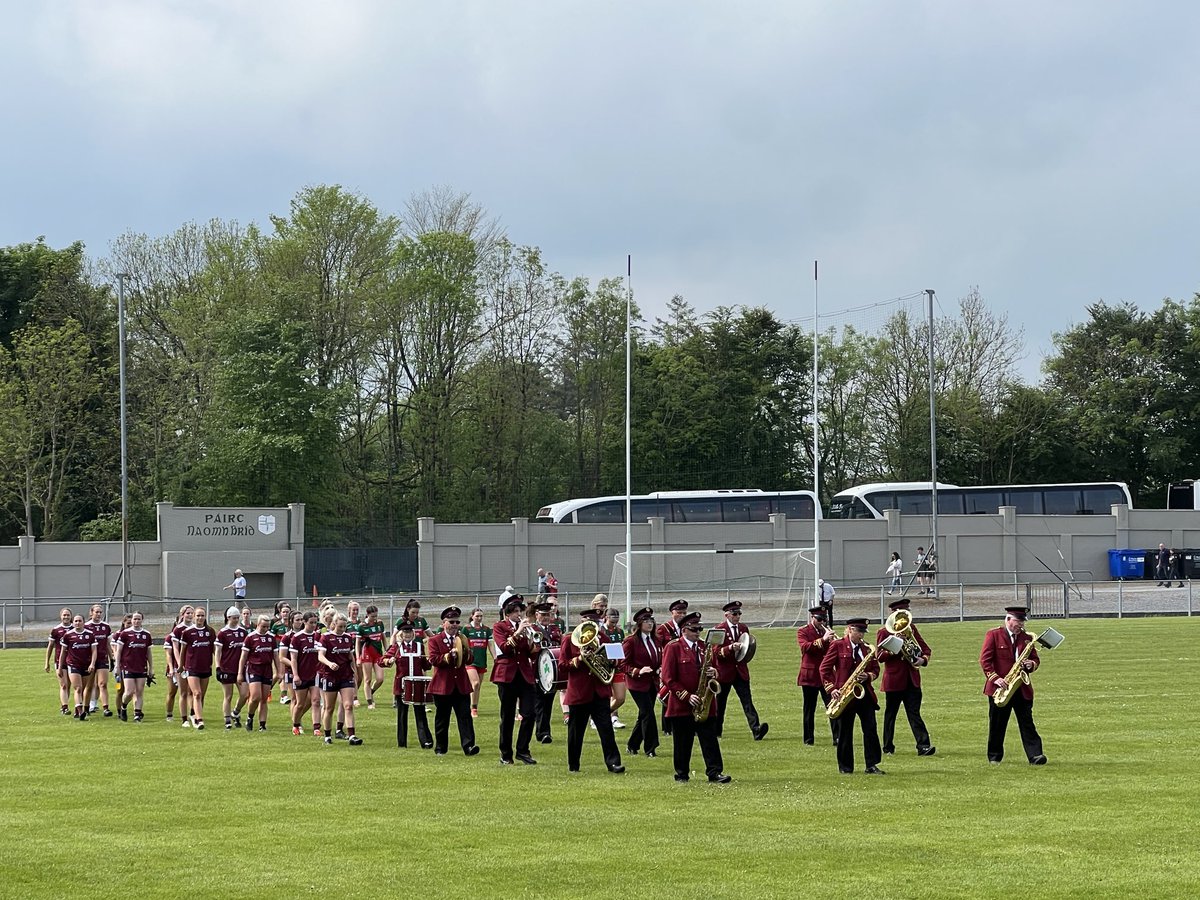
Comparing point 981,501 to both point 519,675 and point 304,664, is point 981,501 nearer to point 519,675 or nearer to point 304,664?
point 304,664

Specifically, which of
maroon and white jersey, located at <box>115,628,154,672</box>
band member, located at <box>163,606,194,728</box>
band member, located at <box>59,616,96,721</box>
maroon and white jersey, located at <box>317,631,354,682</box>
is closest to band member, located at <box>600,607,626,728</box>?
maroon and white jersey, located at <box>317,631,354,682</box>

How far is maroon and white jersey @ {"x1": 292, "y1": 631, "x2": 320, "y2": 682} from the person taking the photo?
2062 cm

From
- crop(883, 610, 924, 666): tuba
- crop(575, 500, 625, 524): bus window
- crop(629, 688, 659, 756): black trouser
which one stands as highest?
crop(575, 500, 625, 524): bus window

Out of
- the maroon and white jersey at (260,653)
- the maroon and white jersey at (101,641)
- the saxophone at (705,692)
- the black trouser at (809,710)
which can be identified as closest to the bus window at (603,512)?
the maroon and white jersey at (101,641)

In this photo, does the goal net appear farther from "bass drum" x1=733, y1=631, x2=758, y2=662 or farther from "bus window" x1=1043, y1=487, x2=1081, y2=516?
"bass drum" x1=733, y1=631, x2=758, y2=662

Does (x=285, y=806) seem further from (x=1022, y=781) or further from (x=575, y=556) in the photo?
(x=575, y=556)

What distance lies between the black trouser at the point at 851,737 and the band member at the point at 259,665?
909cm

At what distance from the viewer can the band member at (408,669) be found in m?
18.8

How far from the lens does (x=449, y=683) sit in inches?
715

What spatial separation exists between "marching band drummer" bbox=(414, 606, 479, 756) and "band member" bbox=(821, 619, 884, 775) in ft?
15.0

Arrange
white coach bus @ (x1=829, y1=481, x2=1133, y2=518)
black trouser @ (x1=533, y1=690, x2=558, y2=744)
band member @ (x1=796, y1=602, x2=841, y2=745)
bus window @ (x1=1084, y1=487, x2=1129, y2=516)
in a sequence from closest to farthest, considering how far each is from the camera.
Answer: band member @ (x1=796, y1=602, x2=841, y2=745), black trouser @ (x1=533, y1=690, x2=558, y2=744), white coach bus @ (x1=829, y1=481, x2=1133, y2=518), bus window @ (x1=1084, y1=487, x2=1129, y2=516)

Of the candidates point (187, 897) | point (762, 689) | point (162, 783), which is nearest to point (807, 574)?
point (762, 689)

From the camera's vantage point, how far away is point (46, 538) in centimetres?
5953

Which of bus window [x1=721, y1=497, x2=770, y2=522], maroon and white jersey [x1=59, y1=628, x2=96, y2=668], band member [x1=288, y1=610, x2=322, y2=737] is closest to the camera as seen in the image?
band member [x1=288, y1=610, x2=322, y2=737]
